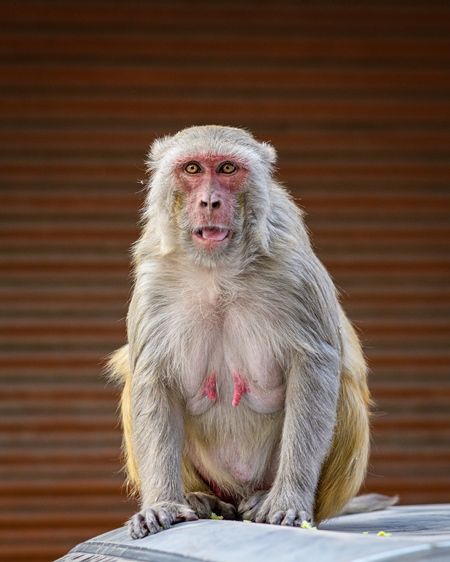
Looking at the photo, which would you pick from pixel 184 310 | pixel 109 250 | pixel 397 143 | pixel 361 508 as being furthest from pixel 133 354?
pixel 397 143

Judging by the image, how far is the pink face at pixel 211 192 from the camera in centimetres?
372

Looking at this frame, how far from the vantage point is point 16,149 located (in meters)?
8.09

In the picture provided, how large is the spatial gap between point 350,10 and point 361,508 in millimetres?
4570

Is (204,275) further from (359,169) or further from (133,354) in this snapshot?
(359,169)

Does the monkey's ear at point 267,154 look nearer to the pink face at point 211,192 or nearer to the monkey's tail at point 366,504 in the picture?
the pink face at point 211,192

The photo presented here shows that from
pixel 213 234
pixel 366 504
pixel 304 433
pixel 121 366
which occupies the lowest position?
pixel 366 504

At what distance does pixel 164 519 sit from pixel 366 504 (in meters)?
1.57

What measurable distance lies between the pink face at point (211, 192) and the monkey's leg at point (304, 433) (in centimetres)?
55

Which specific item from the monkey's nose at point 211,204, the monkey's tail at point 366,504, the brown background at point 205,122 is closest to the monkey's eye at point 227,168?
the monkey's nose at point 211,204

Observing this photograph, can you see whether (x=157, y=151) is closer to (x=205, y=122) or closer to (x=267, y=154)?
(x=267, y=154)

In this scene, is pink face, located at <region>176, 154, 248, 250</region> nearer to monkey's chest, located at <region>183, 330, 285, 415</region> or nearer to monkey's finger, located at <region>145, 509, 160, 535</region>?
monkey's chest, located at <region>183, 330, 285, 415</region>

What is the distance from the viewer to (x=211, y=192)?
12.2 ft

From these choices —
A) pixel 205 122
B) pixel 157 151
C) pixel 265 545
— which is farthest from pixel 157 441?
pixel 205 122

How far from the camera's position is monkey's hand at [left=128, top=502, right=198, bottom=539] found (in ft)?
11.3
